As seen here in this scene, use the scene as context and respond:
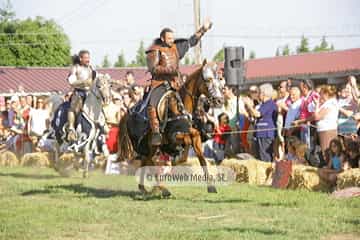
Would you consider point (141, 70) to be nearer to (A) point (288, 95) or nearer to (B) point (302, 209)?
(A) point (288, 95)

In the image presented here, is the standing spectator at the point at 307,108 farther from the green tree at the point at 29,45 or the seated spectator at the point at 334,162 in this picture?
the green tree at the point at 29,45

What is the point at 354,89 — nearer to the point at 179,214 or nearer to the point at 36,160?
the point at 179,214

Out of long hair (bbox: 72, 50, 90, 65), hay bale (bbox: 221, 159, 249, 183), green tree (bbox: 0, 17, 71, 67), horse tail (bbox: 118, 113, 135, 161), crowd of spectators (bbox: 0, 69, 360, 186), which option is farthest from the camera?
green tree (bbox: 0, 17, 71, 67)

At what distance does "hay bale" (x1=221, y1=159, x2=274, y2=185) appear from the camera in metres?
14.8

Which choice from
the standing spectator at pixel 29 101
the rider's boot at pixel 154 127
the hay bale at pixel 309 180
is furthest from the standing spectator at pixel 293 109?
the standing spectator at pixel 29 101

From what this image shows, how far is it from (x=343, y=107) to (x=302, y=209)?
13.5 ft

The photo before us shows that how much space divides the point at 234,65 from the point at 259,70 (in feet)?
113

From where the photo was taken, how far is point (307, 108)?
49.3 ft

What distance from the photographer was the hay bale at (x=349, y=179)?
11945mm

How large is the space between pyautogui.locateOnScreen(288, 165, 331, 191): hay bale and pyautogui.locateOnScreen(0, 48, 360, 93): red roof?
26443mm

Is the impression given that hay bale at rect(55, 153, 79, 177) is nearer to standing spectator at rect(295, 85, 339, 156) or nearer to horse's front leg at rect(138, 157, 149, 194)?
horse's front leg at rect(138, 157, 149, 194)

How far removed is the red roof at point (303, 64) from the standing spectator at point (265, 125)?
26.0 meters

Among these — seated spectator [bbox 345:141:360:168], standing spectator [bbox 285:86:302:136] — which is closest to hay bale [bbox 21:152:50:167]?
standing spectator [bbox 285:86:302:136]

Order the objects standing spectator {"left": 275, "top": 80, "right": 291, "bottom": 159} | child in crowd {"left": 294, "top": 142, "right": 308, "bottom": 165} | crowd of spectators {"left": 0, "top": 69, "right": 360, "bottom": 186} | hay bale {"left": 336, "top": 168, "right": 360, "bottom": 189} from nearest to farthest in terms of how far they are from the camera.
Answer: hay bale {"left": 336, "top": 168, "right": 360, "bottom": 189}
crowd of spectators {"left": 0, "top": 69, "right": 360, "bottom": 186}
child in crowd {"left": 294, "top": 142, "right": 308, "bottom": 165}
standing spectator {"left": 275, "top": 80, "right": 291, "bottom": 159}
